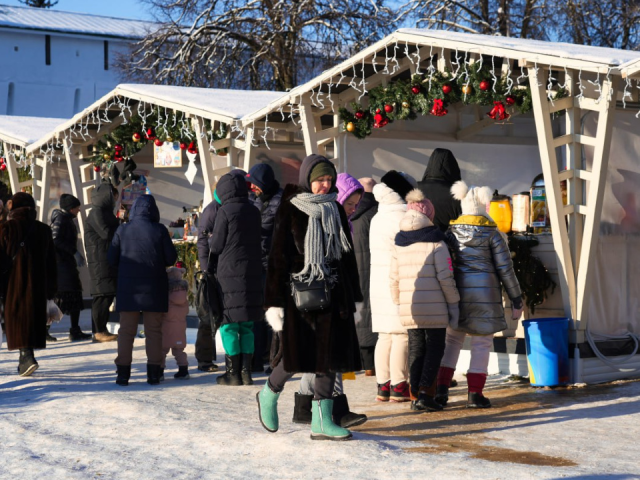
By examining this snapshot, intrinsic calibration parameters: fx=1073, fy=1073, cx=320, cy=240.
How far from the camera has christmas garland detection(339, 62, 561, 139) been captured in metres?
9.37

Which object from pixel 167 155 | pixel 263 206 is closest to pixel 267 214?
pixel 263 206

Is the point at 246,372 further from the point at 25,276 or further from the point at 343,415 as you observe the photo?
the point at 343,415

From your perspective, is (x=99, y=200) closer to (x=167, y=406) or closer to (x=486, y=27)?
(x=167, y=406)

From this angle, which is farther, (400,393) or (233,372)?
(233,372)

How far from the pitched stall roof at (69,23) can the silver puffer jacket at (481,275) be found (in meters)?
35.6

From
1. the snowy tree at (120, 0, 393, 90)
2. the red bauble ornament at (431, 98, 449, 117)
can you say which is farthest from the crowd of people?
the snowy tree at (120, 0, 393, 90)

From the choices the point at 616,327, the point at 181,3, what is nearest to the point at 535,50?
the point at 616,327

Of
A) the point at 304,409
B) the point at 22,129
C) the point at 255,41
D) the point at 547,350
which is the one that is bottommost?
the point at 304,409

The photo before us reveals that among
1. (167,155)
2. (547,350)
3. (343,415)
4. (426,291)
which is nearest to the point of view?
(343,415)

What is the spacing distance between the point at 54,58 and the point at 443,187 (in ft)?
122

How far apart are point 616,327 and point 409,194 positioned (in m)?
2.63

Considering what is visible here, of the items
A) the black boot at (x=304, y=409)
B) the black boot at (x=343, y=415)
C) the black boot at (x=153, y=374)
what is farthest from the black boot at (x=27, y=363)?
the black boot at (x=343, y=415)

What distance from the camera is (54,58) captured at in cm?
4300

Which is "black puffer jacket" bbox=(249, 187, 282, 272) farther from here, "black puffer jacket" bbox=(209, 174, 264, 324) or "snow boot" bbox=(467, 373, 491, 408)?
"snow boot" bbox=(467, 373, 491, 408)
